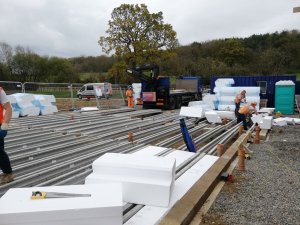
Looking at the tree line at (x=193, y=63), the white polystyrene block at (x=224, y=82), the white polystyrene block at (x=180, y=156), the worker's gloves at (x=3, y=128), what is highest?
the tree line at (x=193, y=63)

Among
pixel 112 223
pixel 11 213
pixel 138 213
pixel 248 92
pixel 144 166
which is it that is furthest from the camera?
pixel 248 92

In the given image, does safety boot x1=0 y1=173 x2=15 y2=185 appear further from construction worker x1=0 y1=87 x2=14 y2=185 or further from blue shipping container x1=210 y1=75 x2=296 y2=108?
blue shipping container x1=210 y1=75 x2=296 y2=108

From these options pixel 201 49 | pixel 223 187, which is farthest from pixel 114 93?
pixel 201 49

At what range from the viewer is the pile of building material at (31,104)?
12.0m

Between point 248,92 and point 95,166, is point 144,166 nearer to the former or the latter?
point 95,166

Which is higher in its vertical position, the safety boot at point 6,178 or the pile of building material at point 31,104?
the pile of building material at point 31,104

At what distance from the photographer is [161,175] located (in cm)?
344

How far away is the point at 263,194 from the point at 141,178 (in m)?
2.20

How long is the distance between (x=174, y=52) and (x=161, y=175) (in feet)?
101

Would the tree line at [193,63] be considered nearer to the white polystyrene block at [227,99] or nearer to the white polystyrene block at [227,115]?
the white polystyrene block at [227,99]

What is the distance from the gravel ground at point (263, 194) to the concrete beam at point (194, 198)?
176mm

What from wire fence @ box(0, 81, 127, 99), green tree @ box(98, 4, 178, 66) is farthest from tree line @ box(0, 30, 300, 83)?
wire fence @ box(0, 81, 127, 99)

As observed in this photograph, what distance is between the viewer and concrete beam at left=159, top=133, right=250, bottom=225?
3234 mm

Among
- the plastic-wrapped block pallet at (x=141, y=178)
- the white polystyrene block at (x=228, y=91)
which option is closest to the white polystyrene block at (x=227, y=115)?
the white polystyrene block at (x=228, y=91)
